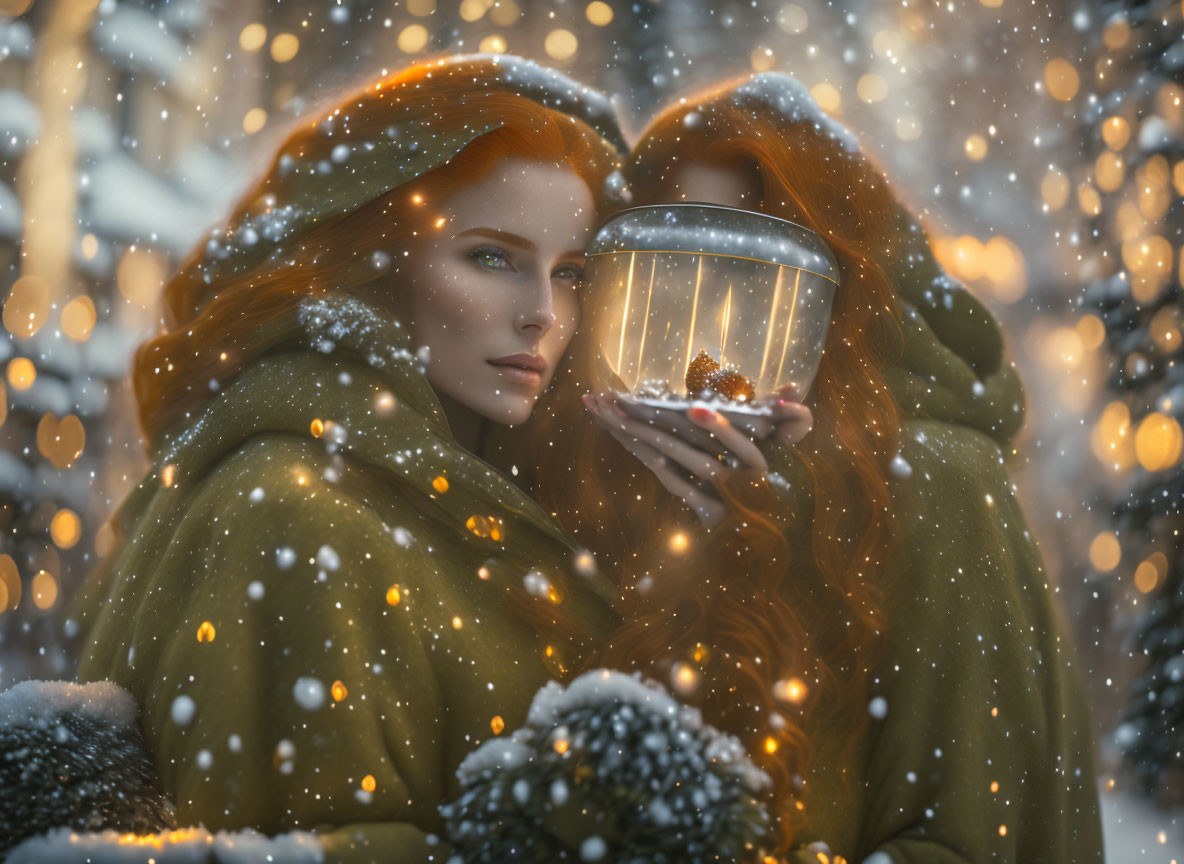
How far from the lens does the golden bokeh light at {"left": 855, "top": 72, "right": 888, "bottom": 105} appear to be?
1054 millimetres

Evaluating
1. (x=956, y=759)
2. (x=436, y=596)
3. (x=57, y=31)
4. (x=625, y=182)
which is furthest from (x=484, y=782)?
(x=57, y=31)

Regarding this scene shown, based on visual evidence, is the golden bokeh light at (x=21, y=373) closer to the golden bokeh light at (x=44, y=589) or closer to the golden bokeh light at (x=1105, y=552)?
the golden bokeh light at (x=44, y=589)

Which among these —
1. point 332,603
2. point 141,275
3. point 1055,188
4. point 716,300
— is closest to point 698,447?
point 716,300

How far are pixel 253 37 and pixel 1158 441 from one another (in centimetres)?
98

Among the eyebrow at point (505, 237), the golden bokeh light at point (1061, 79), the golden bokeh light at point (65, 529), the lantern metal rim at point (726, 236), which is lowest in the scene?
the golden bokeh light at point (65, 529)

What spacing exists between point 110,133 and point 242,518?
1.46 feet

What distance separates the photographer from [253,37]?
1.08m

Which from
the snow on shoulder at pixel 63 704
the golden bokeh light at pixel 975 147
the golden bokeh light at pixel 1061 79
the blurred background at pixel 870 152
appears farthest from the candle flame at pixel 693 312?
the snow on shoulder at pixel 63 704

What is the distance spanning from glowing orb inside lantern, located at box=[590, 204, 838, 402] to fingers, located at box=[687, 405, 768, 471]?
0.06ft

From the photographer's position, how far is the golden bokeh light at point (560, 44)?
3.47 feet

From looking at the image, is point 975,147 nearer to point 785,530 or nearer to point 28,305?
point 785,530

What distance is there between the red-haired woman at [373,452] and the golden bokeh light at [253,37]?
0.32 feet

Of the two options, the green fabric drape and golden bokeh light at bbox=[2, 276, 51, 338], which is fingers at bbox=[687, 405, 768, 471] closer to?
the green fabric drape

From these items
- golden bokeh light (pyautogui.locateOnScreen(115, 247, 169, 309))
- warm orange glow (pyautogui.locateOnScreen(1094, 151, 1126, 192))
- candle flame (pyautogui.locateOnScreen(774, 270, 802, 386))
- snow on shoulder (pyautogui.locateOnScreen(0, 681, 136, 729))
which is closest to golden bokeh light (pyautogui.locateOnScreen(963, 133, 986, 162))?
warm orange glow (pyautogui.locateOnScreen(1094, 151, 1126, 192))
